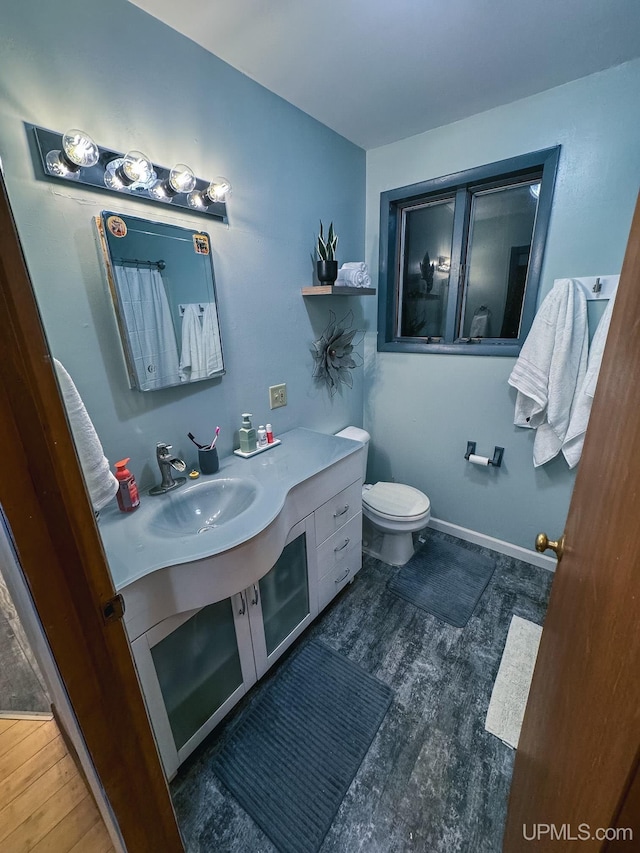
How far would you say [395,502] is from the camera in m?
1.98

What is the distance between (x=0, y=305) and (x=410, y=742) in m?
1.67

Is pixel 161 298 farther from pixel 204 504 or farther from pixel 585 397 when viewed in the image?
pixel 585 397

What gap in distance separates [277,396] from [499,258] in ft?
4.72

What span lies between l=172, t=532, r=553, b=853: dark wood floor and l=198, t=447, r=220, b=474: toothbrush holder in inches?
36.3

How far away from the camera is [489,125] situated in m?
1.63

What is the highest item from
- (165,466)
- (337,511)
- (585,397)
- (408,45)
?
(408,45)

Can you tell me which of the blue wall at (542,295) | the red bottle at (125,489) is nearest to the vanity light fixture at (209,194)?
the red bottle at (125,489)

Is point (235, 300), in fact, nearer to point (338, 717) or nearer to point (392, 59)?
point (392, 59)

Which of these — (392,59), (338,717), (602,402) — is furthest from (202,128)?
(338,717)

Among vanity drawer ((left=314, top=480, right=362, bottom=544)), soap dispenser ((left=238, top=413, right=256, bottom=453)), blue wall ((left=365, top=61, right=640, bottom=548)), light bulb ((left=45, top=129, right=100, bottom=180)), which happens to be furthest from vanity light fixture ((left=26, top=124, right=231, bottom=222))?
vanity drawer ((left=314, top=480, right=362, bottom=544))

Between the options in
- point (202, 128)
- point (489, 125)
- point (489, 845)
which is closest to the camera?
point (489, 845)

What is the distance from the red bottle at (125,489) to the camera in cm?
110

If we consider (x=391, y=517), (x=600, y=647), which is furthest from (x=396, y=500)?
(x=600, y=647)

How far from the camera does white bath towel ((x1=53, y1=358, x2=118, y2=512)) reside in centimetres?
90
